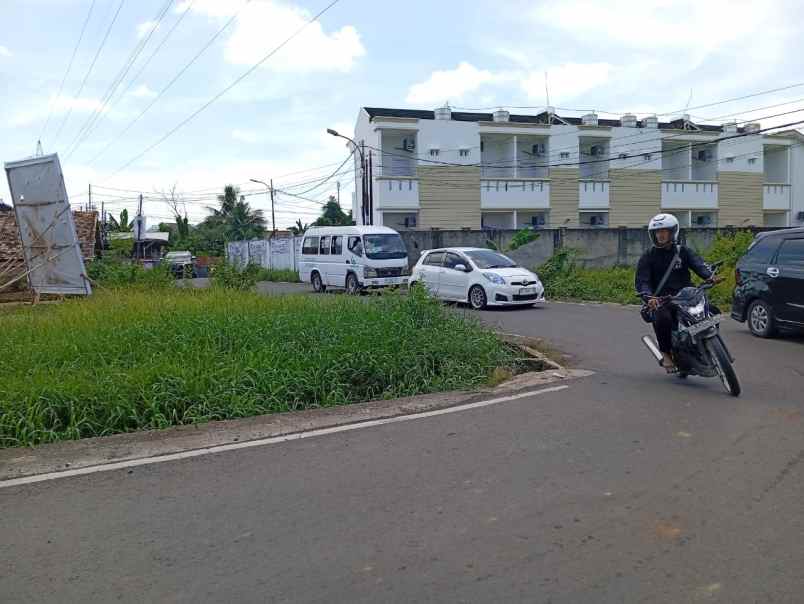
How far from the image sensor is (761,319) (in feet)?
36.1

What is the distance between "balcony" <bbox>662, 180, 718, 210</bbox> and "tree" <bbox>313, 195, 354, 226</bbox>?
22.7 meters

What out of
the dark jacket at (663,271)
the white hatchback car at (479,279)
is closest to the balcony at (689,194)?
the white hatchback car at (479,279)

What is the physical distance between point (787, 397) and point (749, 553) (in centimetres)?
385

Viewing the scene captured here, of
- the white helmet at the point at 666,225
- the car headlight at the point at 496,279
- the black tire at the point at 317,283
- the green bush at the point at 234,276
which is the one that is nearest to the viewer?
the white helmet at the point at 666,225

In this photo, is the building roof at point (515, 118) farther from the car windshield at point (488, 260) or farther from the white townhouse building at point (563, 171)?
the car windshield at point (488, 260)

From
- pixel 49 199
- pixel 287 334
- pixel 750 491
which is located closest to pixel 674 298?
pixel 750 491

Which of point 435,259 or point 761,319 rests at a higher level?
point 435,259

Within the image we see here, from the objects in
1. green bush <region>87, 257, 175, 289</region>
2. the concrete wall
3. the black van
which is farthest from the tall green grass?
the concrete wall

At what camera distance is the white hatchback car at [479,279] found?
53.7 ft

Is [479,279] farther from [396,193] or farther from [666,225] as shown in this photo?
[396,193]

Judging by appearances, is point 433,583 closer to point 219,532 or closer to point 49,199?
point 219,532

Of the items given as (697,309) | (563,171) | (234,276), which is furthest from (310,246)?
(563,171)

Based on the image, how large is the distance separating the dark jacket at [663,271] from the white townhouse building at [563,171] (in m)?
29.5

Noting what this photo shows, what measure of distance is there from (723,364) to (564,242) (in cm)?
1955
